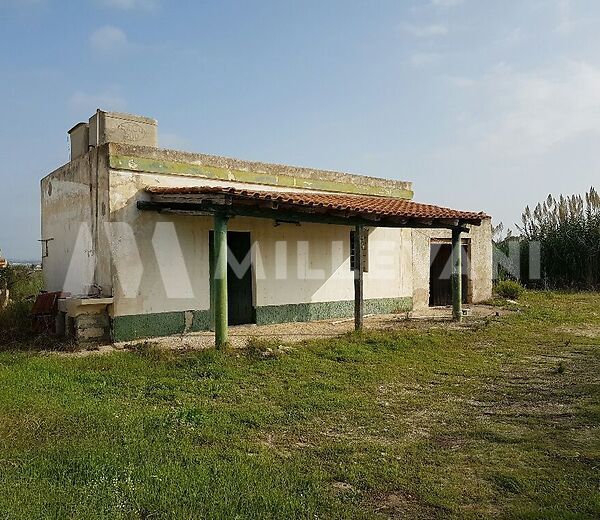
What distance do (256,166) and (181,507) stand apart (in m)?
9.11

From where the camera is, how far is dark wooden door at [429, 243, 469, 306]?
16.8 m

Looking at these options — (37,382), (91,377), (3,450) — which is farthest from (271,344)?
(3,450)

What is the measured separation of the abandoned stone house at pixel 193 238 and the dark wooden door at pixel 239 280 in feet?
0.08

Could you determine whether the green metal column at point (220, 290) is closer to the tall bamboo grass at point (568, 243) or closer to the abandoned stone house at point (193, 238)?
the abandoned stone house at point (193, 238)

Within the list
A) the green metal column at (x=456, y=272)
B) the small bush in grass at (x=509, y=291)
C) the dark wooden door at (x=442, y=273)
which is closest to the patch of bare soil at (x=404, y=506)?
the green metal column at (x=456, y=272)

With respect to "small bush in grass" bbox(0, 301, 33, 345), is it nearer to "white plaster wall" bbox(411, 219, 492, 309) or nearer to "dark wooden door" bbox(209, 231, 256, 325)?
"dark wooden door" bbox(209, 231, 256, 325)

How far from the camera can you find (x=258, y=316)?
11680 millimetres

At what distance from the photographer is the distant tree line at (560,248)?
20906 mm

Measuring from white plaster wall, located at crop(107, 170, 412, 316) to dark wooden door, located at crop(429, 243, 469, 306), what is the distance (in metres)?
3.39

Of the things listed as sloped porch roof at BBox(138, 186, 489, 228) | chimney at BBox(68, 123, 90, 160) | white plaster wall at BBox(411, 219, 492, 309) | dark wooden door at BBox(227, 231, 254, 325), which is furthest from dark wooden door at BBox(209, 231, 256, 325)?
white plaster wall at BBox(411, 219, 492, 309)

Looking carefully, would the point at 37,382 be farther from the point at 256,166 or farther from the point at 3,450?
the point at 256,166

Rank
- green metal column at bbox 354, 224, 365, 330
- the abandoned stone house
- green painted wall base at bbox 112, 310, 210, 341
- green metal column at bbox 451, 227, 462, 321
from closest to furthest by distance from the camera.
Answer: the abandoned stone house, green painted wall base at bbox 112, 310, 210, 341, green metal column at bbox 354, 224, 365, 330, green metal column at bbox 451, 227, 462, 321

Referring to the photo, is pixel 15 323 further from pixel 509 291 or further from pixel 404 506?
pixel 509 291

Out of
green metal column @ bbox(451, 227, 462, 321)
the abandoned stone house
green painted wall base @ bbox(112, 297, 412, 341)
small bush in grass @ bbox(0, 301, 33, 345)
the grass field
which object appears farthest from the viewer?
green metal column @ bbox(451, 227, 462, 321)
